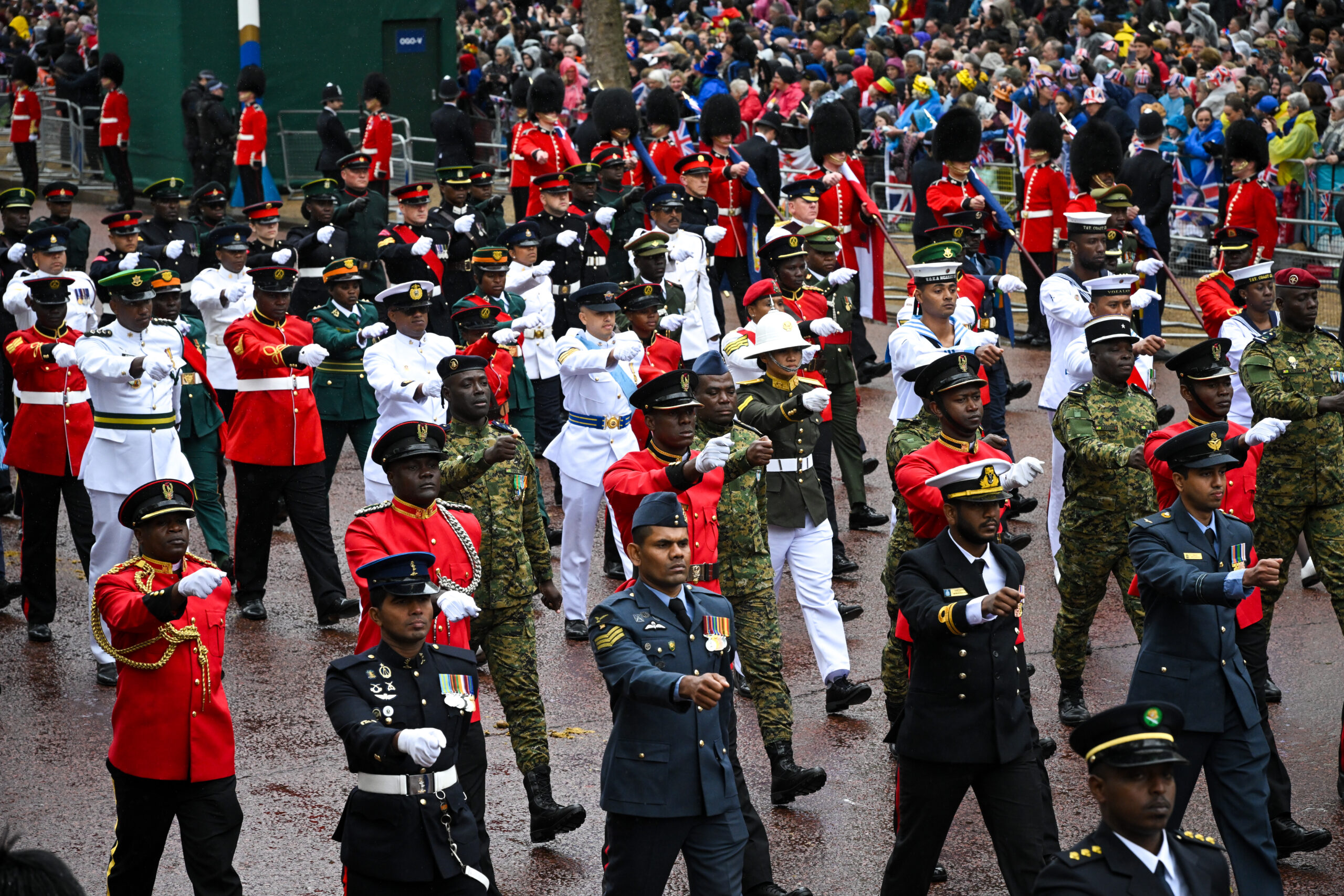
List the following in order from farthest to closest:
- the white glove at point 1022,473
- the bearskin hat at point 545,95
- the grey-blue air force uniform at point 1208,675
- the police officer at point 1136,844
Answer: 1. the bearskin hat at point 545,95
2. the white glove at point 1022,473
3. the grey-blue air force uniform at point 1208,675
4. the police officer at point 1136,844

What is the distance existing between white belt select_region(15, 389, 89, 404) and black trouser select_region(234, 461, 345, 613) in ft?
3.24

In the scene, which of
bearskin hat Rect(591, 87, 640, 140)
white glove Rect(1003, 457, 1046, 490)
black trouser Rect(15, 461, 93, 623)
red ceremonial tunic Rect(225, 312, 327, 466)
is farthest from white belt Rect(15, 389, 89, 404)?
bearskin hat Rect(591, 87, 640, 140)

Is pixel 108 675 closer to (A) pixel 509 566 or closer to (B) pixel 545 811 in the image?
(A) pixel 509 566

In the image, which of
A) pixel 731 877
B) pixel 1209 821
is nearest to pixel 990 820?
pixel 731 877

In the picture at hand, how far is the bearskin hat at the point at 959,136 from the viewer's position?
14.0 metres

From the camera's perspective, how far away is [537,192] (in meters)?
14.7

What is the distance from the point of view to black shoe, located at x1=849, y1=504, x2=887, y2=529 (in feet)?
35.6

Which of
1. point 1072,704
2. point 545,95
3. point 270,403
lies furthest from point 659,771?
point 545,95

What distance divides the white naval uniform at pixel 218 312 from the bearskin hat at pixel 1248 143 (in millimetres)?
8126

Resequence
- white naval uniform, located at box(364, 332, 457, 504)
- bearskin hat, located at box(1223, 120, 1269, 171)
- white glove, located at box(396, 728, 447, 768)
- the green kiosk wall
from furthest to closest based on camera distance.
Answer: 1. the green kiosk wall
2. bearskin hat, located at box(1223, 120, 1269, 171)
3. white naval uniform, located at box(364, 332, 457, 504)
4. white glove, located at box(396, 728, 447, 768)

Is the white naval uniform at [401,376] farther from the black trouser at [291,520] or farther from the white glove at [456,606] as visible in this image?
the white glove at [456,606]

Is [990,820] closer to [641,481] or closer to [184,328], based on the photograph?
[641,481]

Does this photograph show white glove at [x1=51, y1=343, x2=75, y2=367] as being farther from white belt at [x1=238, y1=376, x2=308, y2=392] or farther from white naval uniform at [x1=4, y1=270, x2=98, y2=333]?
white naval uniform at [x1=4, y1=270, x2=98, y2=333]

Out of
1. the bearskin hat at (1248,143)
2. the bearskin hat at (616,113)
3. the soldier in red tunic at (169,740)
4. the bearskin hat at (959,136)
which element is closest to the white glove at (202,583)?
the soldier in red tunic at (169,740)
